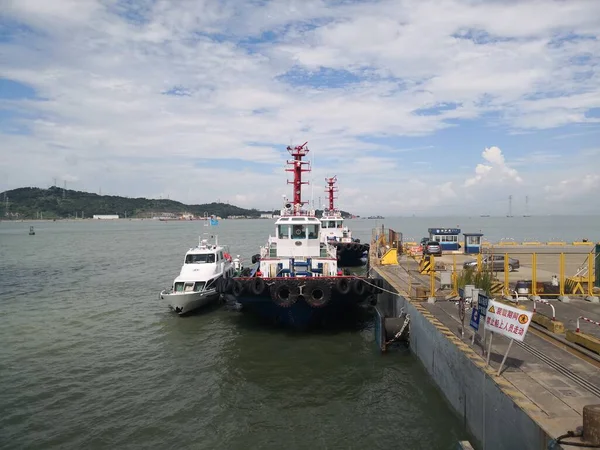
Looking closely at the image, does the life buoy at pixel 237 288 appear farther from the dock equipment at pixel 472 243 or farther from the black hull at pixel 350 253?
the black hull at pixel 350 253

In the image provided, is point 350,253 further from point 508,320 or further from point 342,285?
point 508,320

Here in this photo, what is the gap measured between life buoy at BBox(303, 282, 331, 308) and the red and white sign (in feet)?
25.9

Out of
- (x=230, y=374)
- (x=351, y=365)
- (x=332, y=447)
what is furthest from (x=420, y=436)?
(x=230, y=374)

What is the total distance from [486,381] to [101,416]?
378 inches

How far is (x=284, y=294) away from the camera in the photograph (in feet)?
53.2

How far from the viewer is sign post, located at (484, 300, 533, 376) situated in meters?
7.87

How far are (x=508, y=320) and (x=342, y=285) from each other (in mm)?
8562

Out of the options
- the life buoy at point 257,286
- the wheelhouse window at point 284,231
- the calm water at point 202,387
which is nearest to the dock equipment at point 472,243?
the calm water at point 202,387

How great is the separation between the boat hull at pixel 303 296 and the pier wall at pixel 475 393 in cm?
334

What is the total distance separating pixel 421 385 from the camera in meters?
12.0

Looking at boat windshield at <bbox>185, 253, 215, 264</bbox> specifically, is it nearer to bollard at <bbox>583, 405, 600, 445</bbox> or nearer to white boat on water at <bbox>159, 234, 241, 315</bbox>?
white boat on water at <bbox>159, 234, 241, 315</bbox>

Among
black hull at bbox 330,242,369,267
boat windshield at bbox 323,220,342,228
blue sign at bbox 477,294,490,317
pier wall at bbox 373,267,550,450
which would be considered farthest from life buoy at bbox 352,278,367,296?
boat windshield at bbox 323,220,342,228

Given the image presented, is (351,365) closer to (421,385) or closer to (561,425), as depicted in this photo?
(421,385)

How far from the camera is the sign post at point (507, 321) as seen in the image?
25.8ft
